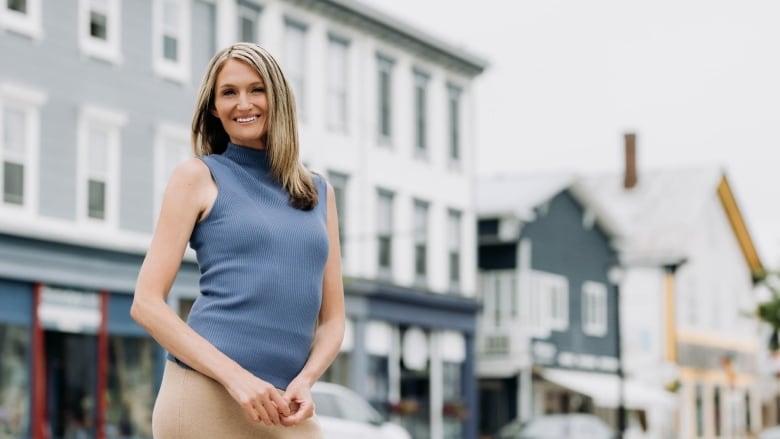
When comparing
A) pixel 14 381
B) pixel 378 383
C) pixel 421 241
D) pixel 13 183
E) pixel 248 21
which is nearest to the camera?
pixel 14 381

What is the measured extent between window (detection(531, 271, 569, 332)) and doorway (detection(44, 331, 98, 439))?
2202 centimetres

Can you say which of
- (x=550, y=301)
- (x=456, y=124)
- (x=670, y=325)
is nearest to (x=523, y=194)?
(x=550, y=301)

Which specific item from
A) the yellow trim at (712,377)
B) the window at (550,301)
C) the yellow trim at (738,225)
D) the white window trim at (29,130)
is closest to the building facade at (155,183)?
the white window trim at (29,130)

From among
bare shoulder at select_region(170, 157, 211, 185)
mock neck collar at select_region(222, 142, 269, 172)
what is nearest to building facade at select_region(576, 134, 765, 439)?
mock neck collar at select_region(222, 142, 269, 172)

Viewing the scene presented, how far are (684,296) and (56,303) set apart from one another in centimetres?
3656

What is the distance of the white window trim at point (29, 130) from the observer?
92.1 ft

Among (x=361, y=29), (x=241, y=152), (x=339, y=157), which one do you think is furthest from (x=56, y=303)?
(x=241, y=152)

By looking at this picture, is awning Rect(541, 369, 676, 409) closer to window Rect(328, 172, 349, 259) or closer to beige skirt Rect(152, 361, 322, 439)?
window Rect(328, 172, 349, 259)

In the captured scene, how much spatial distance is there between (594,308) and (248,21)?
2295cm

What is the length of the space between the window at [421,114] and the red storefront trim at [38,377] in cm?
1625

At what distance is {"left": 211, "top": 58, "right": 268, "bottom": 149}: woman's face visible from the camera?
3311 millimetres

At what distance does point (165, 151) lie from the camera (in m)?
32.0

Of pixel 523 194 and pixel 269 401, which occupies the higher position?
pixel 523 194

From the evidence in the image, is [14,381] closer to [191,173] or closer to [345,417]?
[345,417]
